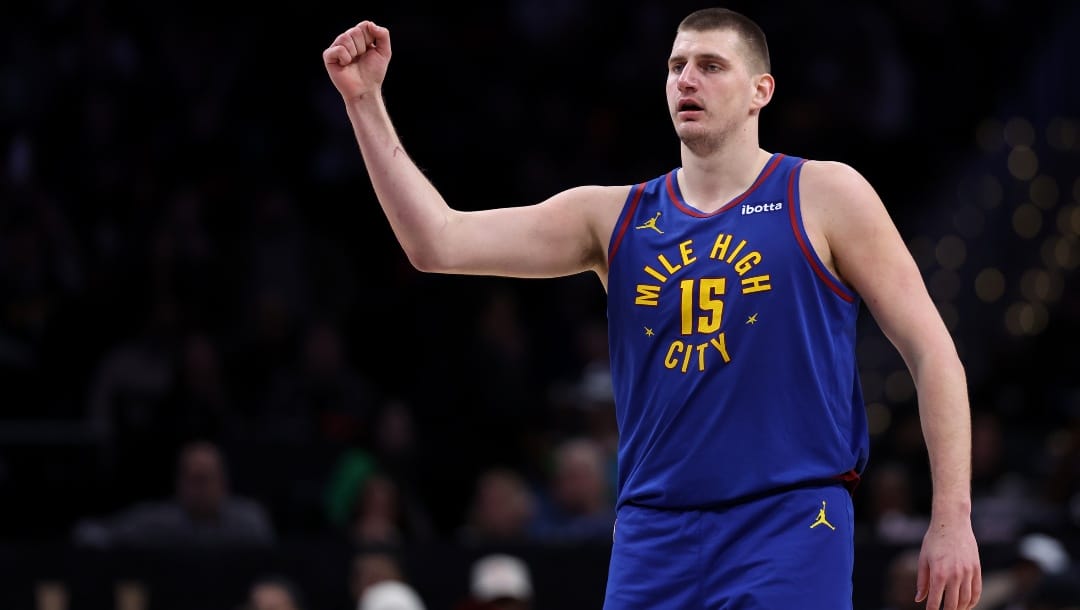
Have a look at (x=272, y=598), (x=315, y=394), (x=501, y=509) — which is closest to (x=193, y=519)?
(x=272, y=598)

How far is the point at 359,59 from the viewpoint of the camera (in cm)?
450

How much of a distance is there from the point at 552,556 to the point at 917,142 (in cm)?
647

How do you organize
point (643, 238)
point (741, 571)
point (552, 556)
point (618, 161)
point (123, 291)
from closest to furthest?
point (741, 571) < point (643, 238) < point (552, 556) < point (123, 291) < point (618, 161)

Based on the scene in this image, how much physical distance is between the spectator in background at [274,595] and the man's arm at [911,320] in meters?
4.68

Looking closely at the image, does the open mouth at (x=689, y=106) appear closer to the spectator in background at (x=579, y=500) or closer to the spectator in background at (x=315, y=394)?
the spectator in background at (x=579, y=500)

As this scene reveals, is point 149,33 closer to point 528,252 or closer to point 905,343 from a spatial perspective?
point 528,252

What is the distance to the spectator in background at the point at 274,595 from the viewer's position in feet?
27.2

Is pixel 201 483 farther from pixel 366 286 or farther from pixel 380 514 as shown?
pixel 366 286

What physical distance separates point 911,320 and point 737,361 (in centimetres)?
46

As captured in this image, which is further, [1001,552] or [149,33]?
[149,33]

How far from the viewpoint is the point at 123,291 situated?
11.4 m

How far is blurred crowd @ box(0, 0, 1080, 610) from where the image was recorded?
1012cm

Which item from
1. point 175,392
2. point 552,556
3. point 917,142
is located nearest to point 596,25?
point 917,142

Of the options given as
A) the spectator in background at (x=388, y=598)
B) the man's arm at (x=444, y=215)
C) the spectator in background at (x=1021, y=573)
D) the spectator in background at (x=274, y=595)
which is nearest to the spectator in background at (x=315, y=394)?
the spectator in background at (x=274, y=595)
